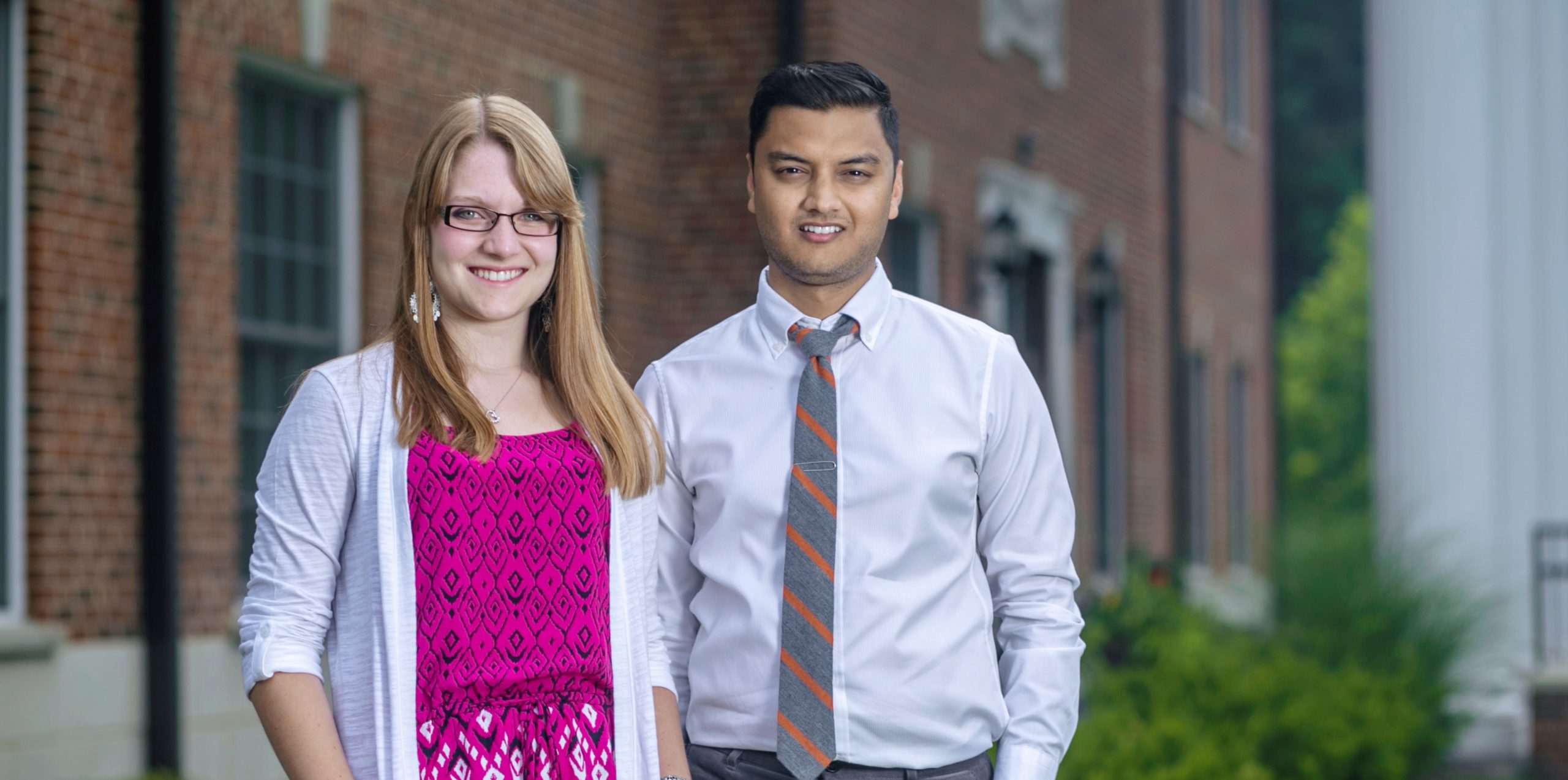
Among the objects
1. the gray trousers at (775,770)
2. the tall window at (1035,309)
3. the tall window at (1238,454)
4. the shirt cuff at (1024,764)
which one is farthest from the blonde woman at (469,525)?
the tall window at (1238,454)

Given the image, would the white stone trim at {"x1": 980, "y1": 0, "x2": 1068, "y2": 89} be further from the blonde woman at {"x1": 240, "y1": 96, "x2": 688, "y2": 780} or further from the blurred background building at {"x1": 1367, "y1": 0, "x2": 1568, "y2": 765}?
the blonde woman at {"x1": 240, "y1": 96, "x2": 688, "y2": 780}

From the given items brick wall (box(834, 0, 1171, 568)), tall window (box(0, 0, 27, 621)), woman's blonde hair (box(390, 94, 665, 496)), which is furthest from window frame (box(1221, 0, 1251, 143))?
woman's blonde hair (box(390, 94, 665, 496))

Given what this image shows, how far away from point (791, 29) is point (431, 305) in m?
8.13

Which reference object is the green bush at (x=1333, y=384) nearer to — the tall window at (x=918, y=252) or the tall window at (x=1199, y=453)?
the tall window at (x=1199, y=453)

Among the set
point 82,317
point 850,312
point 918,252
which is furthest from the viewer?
point 918,252

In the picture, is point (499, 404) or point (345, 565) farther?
point (499, 404)

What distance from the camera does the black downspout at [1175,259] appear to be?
17.0 metres

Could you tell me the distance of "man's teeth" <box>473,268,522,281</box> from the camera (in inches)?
105

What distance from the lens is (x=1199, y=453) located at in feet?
61.9

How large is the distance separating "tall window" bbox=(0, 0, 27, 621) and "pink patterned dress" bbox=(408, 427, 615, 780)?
468cm

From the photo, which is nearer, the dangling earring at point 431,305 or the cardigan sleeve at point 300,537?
the cardigan sleeve at point 300,537

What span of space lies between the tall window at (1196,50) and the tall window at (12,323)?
13.3m

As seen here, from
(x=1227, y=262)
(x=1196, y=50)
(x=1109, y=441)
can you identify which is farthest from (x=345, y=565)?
(x=1227, y=262)

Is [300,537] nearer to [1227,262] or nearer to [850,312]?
[850,312]
